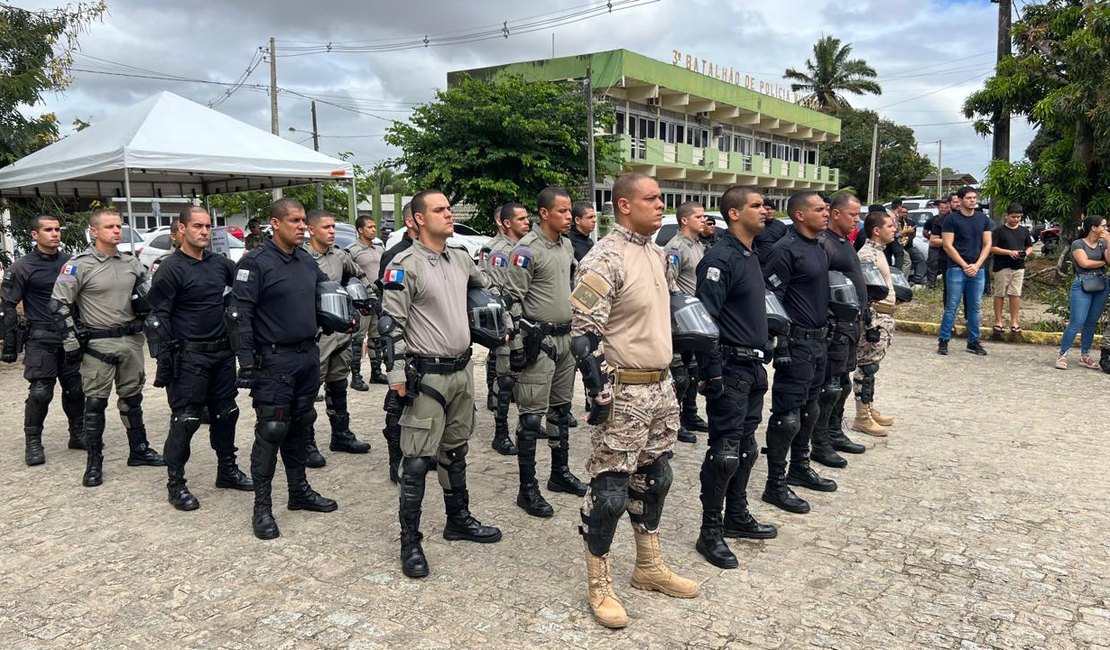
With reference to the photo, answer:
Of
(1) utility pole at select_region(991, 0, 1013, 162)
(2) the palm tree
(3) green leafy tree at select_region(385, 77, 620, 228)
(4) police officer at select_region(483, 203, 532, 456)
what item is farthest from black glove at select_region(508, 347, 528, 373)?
(2) the palm tree

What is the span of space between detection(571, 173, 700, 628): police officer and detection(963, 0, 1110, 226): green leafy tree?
1354 cm

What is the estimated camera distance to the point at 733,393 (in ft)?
13.9

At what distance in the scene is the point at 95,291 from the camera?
576 centimetres

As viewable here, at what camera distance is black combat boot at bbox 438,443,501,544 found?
453 centimetres

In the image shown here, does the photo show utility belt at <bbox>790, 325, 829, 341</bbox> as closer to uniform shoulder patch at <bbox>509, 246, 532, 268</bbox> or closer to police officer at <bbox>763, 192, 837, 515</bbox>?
police officer at <bbox>763, 192, 837, 515</bbox>

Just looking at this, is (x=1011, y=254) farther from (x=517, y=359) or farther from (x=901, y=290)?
(x=517, y=359)

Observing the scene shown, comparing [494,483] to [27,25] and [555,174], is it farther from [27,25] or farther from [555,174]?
[555,174]

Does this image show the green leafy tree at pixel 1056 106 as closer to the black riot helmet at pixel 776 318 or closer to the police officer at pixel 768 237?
the police officer at pixel 768 237

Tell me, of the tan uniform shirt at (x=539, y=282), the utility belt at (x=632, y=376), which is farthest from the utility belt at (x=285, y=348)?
the utility belt at (x=632, y=376)

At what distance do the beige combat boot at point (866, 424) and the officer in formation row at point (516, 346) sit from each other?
0.52 meters

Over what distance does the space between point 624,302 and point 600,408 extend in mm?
558

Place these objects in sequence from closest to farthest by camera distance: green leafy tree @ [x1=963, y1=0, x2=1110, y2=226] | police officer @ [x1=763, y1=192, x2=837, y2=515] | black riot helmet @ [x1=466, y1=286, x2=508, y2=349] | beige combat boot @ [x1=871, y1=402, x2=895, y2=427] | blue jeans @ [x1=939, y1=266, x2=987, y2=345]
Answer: black riot helmet @ [x1=466, y1=286, x2=508, y2=349] → police officer @ [x1=763, y1=192, x2=837, y2=515] → beige combat boot @ [x1=871, y1=402, x2=895, y2=427] → blue jeans @ [x1=939, y1=266, x2=987, y2=345] → green leafy tree @ [x1=963, y1=0, x2=1110, y2=226]

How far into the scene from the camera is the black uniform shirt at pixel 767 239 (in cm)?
536

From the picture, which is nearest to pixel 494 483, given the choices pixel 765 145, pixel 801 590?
pixel 801 590
